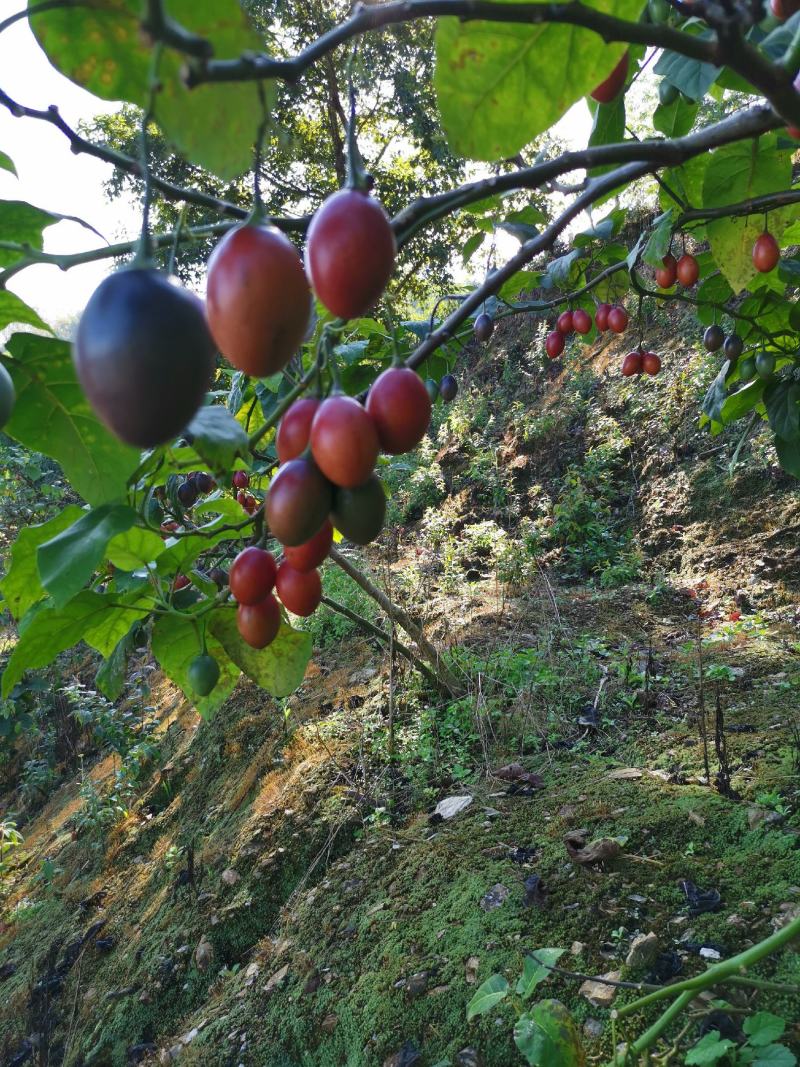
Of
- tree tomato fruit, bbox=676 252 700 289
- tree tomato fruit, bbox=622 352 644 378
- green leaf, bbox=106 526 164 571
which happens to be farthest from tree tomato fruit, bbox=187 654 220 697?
tree tomato fruit, bbox=622 352 644 378

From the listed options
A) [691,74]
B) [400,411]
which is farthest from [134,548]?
[691,74]

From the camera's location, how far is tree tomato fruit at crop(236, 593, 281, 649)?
828 mm

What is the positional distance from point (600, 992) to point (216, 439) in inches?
49.9

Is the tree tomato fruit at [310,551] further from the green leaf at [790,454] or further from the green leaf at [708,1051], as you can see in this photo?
the green leaf at [790,454]

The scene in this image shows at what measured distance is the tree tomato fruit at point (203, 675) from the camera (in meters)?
1.01

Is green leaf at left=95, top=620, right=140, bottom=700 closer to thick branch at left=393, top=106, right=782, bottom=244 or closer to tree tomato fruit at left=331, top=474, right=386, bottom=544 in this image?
tree tomato fruit at left=331, top=474, right=386, bottom=544

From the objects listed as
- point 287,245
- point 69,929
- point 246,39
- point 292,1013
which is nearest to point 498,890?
point 292,1013

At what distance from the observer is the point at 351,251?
551mm

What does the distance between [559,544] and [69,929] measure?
3.57 meters

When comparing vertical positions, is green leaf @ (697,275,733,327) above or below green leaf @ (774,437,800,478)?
above

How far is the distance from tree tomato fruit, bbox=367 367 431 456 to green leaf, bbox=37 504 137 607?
11.5 inches

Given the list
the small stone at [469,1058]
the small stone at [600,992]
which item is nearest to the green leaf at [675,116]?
the small stone at [600,992]

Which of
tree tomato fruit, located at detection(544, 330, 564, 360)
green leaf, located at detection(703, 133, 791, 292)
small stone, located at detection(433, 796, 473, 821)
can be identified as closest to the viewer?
green leaf, located at detection(703, 133, 791, 292)

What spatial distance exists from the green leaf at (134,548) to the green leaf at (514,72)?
0.69 m
